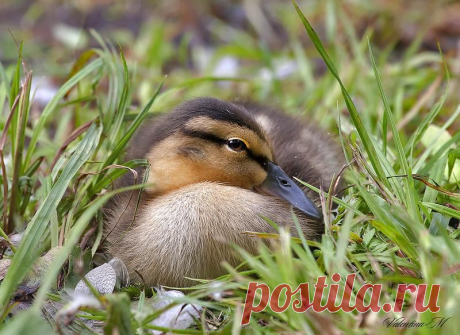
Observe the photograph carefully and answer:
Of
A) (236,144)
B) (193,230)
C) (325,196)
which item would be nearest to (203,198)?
(193,230)

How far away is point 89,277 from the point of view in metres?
1.96

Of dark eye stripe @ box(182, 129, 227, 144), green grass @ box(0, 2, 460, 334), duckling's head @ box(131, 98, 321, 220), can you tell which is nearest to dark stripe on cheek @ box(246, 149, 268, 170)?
duckling's head @ box(131, 98, 321, 220)

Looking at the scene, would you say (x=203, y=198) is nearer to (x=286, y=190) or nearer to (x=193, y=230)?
(x=193, y=230)

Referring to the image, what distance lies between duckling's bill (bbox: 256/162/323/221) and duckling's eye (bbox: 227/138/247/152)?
0.13 meters

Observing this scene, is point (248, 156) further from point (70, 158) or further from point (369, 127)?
point (369, 127)

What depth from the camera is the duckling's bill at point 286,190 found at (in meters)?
2.04

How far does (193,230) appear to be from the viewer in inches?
75.4

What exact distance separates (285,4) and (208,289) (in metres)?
4.30

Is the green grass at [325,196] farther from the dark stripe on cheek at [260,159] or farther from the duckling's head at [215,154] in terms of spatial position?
the dark stripe on cheek at [260,159]

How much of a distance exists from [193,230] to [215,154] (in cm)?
32

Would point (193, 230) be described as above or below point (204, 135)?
below

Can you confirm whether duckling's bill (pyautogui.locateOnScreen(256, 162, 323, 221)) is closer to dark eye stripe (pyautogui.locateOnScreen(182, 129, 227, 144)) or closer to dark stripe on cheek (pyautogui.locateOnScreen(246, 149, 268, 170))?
dark stripe on cheek (pyautogui.locateOnScreen(246, 149, 268, 170))

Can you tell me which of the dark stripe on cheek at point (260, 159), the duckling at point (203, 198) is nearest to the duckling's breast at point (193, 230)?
the duckling at point (203, 198)

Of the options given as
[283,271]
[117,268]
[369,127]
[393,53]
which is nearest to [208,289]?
[283,271]
